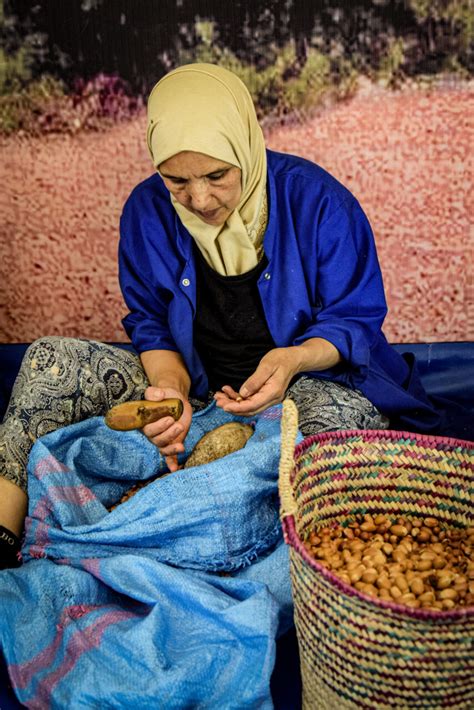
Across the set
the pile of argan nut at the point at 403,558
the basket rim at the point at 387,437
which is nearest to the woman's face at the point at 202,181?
the basket rim at the point at 387,437

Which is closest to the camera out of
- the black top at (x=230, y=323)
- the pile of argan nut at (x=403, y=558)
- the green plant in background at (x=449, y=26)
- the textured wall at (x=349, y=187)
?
the pile of argan nut at (x=403, y=558)

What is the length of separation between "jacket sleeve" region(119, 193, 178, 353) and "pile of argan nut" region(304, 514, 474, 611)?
0.78m

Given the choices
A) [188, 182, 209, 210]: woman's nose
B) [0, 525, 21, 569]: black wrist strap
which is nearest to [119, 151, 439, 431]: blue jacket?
[188, 182, 209, 210]: woman's nose

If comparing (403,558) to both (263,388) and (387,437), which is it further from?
(263,388)

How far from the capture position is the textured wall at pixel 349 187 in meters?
2.64

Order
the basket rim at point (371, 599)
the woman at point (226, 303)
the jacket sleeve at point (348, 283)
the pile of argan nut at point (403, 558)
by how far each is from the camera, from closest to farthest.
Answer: the basket rim at point (371, 599), the pile of argan nut at point (403, 558), the woman at point (226, 303), the jacket sleeve at point (348, 283)

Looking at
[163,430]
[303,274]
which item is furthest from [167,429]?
[303,274]

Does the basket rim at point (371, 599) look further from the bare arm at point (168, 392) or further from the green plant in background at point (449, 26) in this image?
the green plant in background at point (449, 26)

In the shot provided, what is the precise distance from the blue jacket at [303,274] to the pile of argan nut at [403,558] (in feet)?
1.59

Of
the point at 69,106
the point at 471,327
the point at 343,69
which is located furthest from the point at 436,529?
the point at 69,106

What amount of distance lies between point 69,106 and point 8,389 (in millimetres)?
1024

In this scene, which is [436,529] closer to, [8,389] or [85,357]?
[85,357]

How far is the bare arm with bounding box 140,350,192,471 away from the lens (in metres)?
1.70

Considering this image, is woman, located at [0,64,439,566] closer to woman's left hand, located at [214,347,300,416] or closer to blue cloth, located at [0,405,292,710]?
woman's left hand, located at [214,347,300,416]
